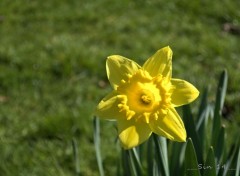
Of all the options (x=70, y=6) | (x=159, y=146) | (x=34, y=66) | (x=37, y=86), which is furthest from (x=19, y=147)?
(x=70, y=6)

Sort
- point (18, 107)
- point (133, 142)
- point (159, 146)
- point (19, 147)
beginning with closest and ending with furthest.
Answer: point (133, 142) < point (159, 146) < point (19, 147) < point (18, 107)

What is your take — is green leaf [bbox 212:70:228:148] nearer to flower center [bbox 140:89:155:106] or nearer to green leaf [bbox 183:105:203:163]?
green leaf [bbox 183:105:203:163]

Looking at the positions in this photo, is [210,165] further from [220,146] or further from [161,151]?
[220,146]

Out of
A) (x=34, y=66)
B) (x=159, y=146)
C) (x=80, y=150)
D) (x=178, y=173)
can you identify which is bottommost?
(x=80, y=150)

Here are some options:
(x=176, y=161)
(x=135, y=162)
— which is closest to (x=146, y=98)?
(x=135, y=162)

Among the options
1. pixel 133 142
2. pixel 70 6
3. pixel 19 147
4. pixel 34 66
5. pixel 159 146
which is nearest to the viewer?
pixel 133 142

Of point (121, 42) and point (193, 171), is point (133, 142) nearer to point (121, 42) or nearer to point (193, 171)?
point (193, 171)

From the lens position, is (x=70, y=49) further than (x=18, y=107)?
Yes
